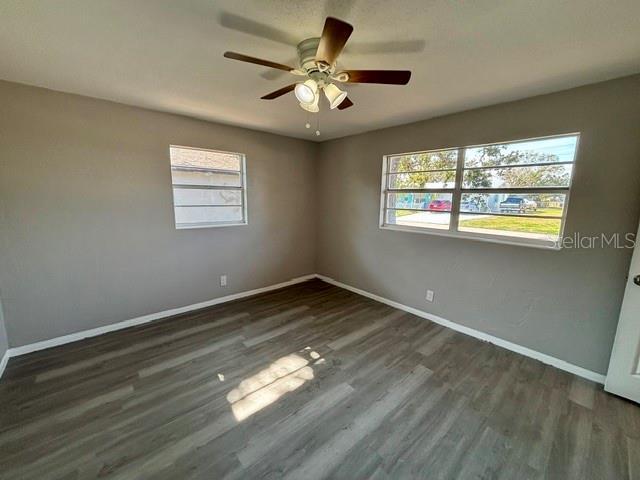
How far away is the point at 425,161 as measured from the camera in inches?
125

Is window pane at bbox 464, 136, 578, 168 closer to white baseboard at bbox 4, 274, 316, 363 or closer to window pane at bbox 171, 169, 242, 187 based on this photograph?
window pane at bbox 171, 169, 242, 187

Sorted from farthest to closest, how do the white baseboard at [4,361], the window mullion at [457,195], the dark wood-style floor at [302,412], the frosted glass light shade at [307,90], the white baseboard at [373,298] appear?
the window mullion at [457,195], the white baseboard at [373,298], the white baseboard at [4,361], the frosted glass light shade at [307,90], the dark wood-style floor at [302,412]

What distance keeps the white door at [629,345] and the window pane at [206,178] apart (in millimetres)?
3948

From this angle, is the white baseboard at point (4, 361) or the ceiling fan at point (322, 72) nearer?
the ceiling fan at point (322, 72)

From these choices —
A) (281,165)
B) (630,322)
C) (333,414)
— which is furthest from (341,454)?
(281,165)

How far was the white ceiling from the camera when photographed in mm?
1277

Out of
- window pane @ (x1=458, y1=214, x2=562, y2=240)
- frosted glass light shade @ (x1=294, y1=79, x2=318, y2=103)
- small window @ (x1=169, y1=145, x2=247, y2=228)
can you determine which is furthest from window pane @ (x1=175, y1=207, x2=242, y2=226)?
window pane @ (x1=458, y1=214, x2=562, y2=240)

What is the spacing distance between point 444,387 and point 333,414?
3.06 feet

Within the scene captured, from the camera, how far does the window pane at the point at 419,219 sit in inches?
120

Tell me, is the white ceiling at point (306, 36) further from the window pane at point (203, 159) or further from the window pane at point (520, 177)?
the window pane at point (203, 159)

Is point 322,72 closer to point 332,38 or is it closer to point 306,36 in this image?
point 306,36

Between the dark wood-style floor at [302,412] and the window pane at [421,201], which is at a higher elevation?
the window pane at [421,201]

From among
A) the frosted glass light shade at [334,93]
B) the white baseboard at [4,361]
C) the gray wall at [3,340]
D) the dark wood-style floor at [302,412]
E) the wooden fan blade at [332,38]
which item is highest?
the wooden fan blade at [332,38]

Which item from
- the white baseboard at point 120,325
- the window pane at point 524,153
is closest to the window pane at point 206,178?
the white baseboard at point 120,325
